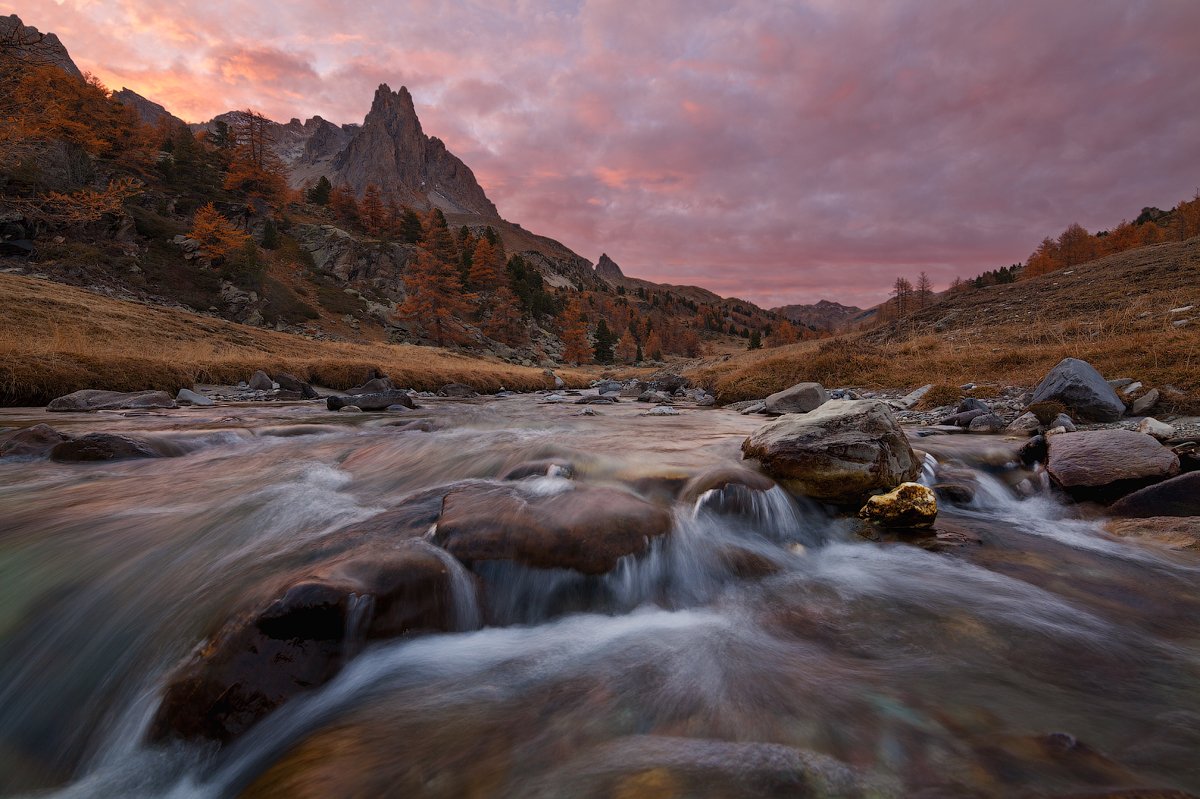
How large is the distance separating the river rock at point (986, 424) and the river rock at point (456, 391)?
2055 centimetres

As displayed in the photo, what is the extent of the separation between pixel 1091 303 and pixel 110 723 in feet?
122

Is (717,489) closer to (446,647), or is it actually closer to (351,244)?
(446,647)

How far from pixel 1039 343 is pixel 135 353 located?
32.8 meters

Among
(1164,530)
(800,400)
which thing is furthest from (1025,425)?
(800,400)

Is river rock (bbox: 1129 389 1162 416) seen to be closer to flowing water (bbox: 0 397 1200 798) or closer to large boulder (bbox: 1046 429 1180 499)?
large boulder (bbox: 1046 429 1180 499)

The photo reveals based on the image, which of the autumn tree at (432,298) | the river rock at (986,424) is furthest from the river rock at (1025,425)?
the autumn tree at (432,298)

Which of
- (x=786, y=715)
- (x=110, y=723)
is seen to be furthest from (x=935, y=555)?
(x=110, y=723)

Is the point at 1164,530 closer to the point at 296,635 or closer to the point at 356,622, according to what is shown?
the point at 356,622

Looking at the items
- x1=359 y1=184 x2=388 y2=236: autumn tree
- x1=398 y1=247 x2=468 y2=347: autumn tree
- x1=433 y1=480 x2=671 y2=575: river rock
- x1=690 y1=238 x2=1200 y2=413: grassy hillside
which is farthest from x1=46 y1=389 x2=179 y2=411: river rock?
x1=359 y1=184 x2=388 y2=236: autumn tree

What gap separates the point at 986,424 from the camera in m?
9.18

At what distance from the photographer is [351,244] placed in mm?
63312

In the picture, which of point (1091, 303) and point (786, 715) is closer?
point (786, 715)

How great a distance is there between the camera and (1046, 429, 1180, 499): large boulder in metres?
5.39

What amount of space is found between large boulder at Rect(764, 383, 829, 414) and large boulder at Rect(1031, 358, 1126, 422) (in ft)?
15.9
